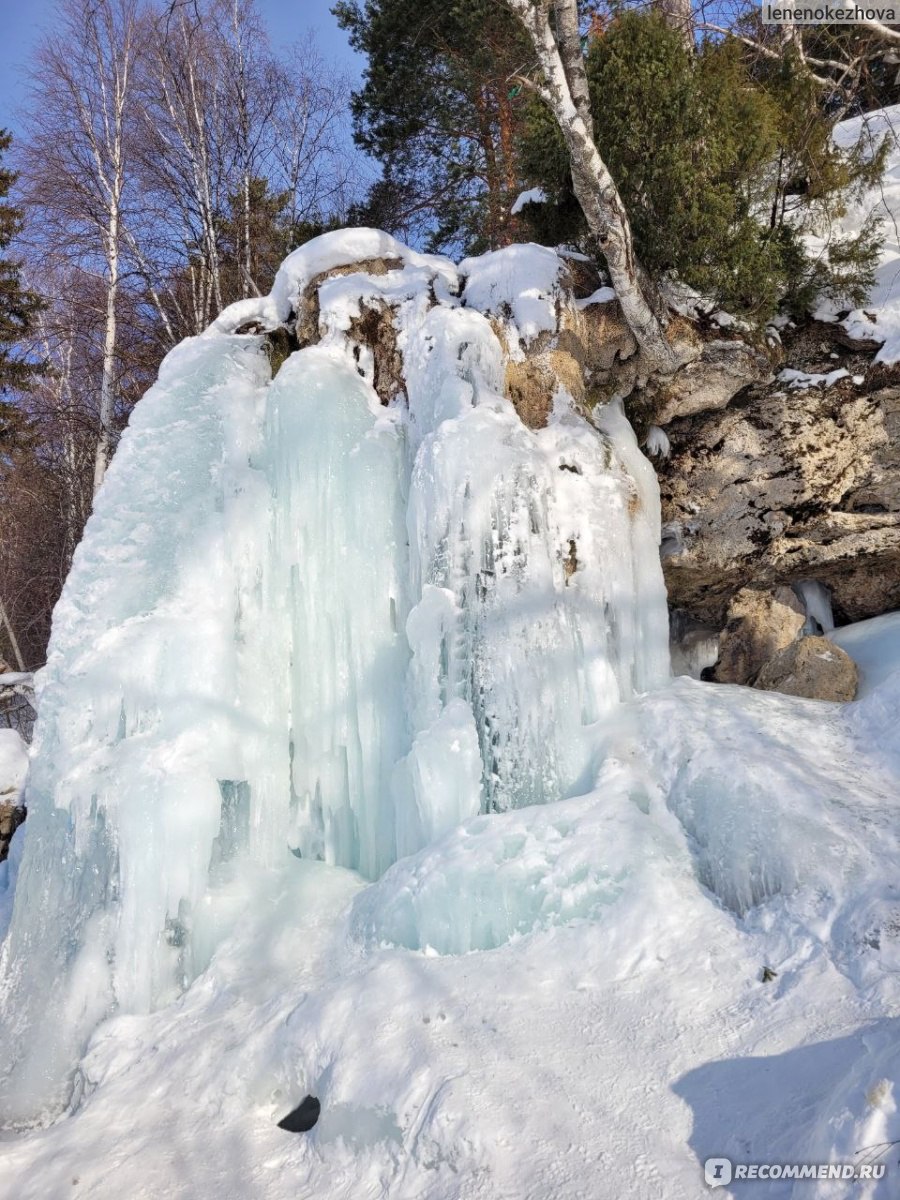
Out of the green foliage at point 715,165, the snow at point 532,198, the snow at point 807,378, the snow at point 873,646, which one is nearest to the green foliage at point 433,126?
the snow at point 532,198

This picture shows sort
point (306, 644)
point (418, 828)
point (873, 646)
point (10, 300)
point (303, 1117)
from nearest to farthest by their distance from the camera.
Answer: point (303, 1117) → point (418, 828) → point (306, 644) → point (873, 646) → point (10, 300)

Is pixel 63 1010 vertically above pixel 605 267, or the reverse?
pixel 605 267

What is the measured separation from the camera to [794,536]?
612cm

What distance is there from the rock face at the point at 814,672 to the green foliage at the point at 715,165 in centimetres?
269

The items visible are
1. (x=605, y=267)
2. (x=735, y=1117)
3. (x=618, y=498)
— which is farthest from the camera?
(x=605, y=267)

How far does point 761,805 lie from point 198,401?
4.36m

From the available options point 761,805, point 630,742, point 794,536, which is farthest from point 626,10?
point 761,805

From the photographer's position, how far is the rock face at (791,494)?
19.5 feet

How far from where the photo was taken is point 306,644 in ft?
15.8

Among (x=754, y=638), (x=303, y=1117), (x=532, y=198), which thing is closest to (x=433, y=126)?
(x=532, y=198)

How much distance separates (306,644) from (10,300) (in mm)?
9948

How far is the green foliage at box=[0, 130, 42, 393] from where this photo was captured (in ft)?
37.2

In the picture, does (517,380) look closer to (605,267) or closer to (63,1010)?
(605,267)

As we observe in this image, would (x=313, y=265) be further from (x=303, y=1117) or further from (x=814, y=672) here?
(x=303, y=1117)
